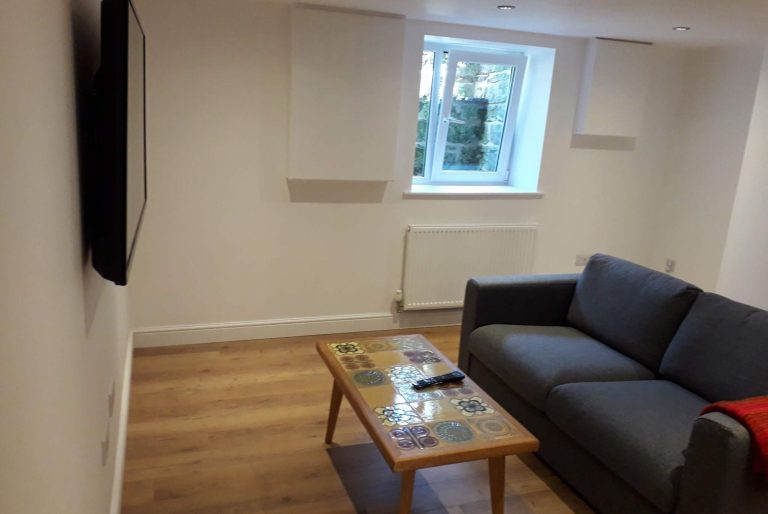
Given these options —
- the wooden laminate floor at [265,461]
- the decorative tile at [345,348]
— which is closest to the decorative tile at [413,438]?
the wooden laminate floor at [265,461]

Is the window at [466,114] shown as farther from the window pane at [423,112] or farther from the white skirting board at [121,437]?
the white skirting board at [121,437]

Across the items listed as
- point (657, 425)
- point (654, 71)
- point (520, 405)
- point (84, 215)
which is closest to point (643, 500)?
point (657, 425)

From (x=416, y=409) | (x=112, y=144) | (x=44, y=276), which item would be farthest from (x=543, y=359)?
(x=44, y=276)

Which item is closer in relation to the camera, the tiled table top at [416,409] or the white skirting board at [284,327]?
the tiled table top at [416,409]

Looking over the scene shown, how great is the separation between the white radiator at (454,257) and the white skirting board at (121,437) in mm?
1830

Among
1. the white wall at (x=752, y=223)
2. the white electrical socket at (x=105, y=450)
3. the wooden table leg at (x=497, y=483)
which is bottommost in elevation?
the wooden table leg at (x=497, y=483)

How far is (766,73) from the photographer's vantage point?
12.5ft

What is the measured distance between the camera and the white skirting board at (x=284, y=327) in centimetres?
364

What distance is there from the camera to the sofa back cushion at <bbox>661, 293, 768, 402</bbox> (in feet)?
7.43

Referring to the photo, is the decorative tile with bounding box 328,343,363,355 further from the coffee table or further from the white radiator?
the white radiator

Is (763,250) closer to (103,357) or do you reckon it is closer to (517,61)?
(517,61)

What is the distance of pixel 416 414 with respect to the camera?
83.9 inches

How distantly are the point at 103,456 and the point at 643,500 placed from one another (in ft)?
6.09

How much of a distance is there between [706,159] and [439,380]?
124 inches
